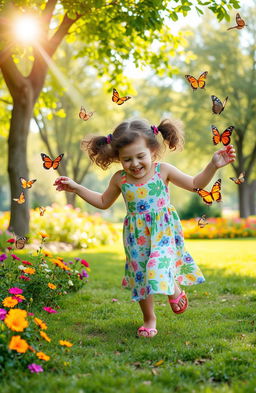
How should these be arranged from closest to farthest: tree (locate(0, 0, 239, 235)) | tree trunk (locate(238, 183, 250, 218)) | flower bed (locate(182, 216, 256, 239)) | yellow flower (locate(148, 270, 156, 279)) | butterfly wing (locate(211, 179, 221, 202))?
butterfly wing (locate(211, 179, 221, 202)), yellow flower (locate(148, 270, 156, 279)), tree (locate(0, 0, 239, 235)), flower bed (locate(182, 216, 256, 239)), tree trunk (locate(238, 183, 250, 218))

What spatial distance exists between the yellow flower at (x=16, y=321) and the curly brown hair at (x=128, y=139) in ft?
5.25

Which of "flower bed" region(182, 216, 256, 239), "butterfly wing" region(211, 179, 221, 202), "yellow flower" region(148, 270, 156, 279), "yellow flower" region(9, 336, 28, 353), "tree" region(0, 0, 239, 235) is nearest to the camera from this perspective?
"yellow flower" region(9, 336, 28, 353)

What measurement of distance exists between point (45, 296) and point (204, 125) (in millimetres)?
16561

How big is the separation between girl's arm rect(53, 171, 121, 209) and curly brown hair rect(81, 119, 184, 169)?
0.20 meters

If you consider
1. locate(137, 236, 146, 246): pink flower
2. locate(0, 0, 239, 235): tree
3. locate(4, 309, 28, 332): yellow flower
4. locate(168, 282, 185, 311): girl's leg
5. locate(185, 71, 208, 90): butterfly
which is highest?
locate(0, 0, 239, 235): tree

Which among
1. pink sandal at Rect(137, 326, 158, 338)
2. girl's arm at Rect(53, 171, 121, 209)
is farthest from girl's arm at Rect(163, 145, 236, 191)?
pink sandal at Rect(137, 326, 158, 338)

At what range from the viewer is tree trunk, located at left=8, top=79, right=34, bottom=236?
8477 mm

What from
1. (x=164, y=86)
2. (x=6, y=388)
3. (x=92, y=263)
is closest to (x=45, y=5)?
(x=92, y=263)

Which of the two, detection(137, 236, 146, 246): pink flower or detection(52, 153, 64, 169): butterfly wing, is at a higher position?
detection(52, 153, 64, 169): butterfly wing

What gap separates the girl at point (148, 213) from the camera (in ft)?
11.8

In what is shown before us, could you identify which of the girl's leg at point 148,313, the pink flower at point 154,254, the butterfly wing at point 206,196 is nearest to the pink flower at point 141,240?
the pink flower at point 154,254

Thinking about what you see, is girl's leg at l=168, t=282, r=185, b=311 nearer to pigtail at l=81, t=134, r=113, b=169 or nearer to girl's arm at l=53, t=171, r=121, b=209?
girl's arm at l=53, t=171, r=121, b=209

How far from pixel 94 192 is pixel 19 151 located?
5.10 metres

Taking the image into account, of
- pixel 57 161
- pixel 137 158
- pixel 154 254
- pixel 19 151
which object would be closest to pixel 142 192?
pixel 137 158
